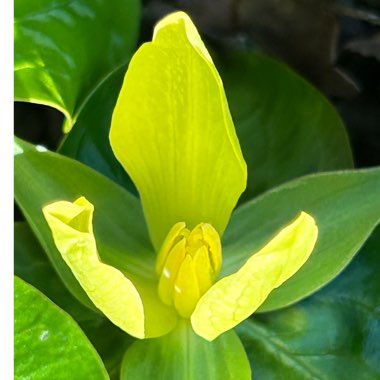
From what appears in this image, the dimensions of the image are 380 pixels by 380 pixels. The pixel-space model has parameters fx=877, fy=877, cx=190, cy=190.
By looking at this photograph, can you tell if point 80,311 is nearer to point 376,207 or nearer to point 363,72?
point 376,207

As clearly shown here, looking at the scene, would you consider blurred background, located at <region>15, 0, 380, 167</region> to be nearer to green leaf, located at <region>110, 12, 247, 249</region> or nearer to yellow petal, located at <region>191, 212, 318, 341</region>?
green leaf, located at <region>110, 12, 247, 249</region>

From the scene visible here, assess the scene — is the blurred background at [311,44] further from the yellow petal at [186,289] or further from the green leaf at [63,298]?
the yellow petal at [186,289]

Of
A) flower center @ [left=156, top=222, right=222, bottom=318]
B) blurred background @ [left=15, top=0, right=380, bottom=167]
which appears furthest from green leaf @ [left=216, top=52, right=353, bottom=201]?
flower center @ [left=156, top=222, right=222, bottom=318]

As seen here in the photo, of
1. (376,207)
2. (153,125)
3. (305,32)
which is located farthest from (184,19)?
(305,32)

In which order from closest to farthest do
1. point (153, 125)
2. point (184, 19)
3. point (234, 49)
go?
point (184, 19), point (153, 125), point (234, 49)

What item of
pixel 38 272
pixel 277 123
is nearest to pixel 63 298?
pixel 38 272
